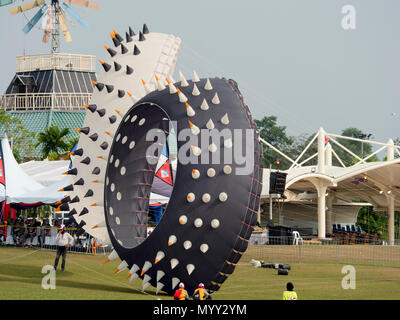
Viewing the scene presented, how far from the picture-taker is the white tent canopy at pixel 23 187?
37.7 m

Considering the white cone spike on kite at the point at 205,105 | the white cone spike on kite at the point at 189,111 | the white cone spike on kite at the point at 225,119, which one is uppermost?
the white cone spike on kite at the point at 205,105

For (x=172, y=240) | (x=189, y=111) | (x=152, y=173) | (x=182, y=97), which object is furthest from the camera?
(x=152, y=173)

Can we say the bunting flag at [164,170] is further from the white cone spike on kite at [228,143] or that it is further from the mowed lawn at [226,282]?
the white cone spike on kite at [228,143]

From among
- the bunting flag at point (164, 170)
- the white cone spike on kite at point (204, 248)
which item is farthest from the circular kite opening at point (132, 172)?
the bunting flag at point (164, 170)

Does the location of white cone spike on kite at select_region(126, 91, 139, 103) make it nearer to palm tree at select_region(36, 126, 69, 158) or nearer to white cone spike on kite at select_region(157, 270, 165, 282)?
white cone spike on kite at select_region(157, 270, 165, 282)

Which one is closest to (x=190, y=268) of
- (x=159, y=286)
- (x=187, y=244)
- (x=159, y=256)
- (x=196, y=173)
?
(x=187, y=244)

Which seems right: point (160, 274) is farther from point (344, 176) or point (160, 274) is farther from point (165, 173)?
point (344, 176)

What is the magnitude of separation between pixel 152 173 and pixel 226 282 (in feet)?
14.7

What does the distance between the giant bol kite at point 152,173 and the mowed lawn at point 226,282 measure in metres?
1.49

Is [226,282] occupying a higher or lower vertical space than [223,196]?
lower

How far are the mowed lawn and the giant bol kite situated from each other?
149 centimetres

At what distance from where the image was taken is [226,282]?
2291cm

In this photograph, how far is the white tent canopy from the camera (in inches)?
1484

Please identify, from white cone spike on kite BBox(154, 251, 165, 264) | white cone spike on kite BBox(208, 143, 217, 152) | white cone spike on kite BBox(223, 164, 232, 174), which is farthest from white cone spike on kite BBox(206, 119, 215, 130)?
white cone spike on kite BBox(154, 251, 165, 264)
